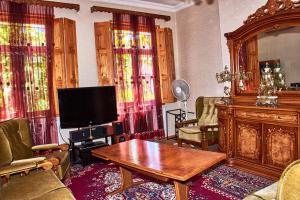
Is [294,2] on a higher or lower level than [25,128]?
higher

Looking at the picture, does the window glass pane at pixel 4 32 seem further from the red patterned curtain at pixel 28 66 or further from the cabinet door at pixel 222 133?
the cabinet door at pixel 222 133

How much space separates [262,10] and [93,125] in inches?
122

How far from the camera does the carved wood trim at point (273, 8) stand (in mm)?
3143

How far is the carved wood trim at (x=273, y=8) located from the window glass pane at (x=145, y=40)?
2.09 m

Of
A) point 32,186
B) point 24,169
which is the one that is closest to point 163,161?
point 32,186

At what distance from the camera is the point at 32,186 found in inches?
87.8

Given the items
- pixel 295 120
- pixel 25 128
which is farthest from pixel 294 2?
pixel 25 128

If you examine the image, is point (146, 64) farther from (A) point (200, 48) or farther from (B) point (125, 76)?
(A) point (200, 48)

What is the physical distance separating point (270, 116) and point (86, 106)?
2739mm

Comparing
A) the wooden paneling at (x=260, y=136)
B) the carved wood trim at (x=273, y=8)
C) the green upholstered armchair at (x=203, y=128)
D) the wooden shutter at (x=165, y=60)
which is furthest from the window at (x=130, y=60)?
the carved wood trim at (x=273, y=8)

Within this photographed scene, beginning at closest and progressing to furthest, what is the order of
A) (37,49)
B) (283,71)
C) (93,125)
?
1. (283,71)
2. (37,49)
3. (93,125)

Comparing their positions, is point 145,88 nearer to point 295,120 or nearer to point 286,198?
point 295,120

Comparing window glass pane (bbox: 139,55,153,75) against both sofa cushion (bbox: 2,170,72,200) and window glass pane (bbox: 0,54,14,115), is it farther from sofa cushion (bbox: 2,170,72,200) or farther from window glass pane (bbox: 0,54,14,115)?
sofa cushion (bbox: 2,170,72,200)

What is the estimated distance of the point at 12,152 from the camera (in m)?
2.85
